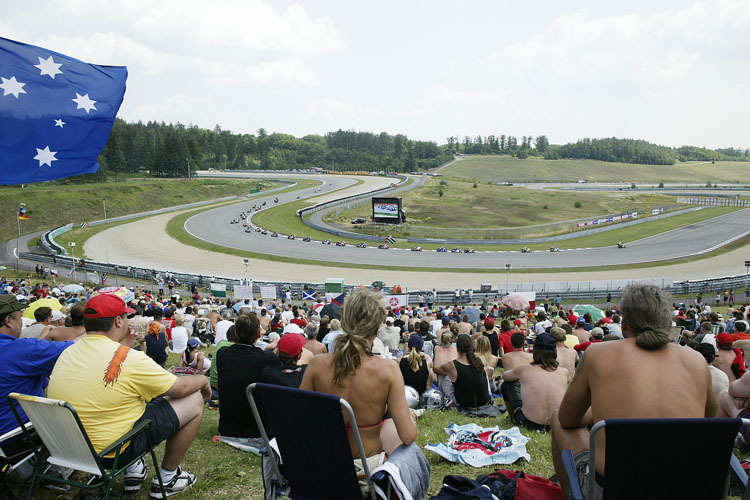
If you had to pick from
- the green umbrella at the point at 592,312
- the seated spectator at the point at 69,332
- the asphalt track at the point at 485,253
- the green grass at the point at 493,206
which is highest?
the seated spectator at the point at 69,332

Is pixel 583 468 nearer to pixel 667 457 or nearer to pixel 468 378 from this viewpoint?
pixel 667 457

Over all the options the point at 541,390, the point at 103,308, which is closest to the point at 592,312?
the point at 541,390

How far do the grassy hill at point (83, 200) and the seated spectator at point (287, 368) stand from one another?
60.9 m

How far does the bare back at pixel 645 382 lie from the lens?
2.99 m

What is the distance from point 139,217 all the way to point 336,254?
118ft

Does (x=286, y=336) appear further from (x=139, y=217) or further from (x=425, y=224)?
(x=139, y=217)

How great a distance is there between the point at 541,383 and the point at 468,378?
1382 millimetres

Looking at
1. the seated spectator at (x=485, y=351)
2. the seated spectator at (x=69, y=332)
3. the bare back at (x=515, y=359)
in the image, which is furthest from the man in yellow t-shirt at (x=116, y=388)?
the seated spectator at (x=485, y=351)

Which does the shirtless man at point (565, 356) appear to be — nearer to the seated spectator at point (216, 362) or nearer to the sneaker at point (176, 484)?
the seated spectator at point (216, 362)

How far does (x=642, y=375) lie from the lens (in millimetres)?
3023

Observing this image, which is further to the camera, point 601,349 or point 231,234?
point 231,234

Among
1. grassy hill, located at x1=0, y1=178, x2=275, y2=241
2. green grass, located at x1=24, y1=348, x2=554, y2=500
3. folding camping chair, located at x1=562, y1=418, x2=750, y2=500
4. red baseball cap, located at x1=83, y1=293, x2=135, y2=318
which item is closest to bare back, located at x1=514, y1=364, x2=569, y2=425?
green grass, located at x1=24, y1=348, x2=554, y2=500

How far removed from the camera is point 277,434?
320 cm

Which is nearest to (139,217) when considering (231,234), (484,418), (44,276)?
(231,234)
